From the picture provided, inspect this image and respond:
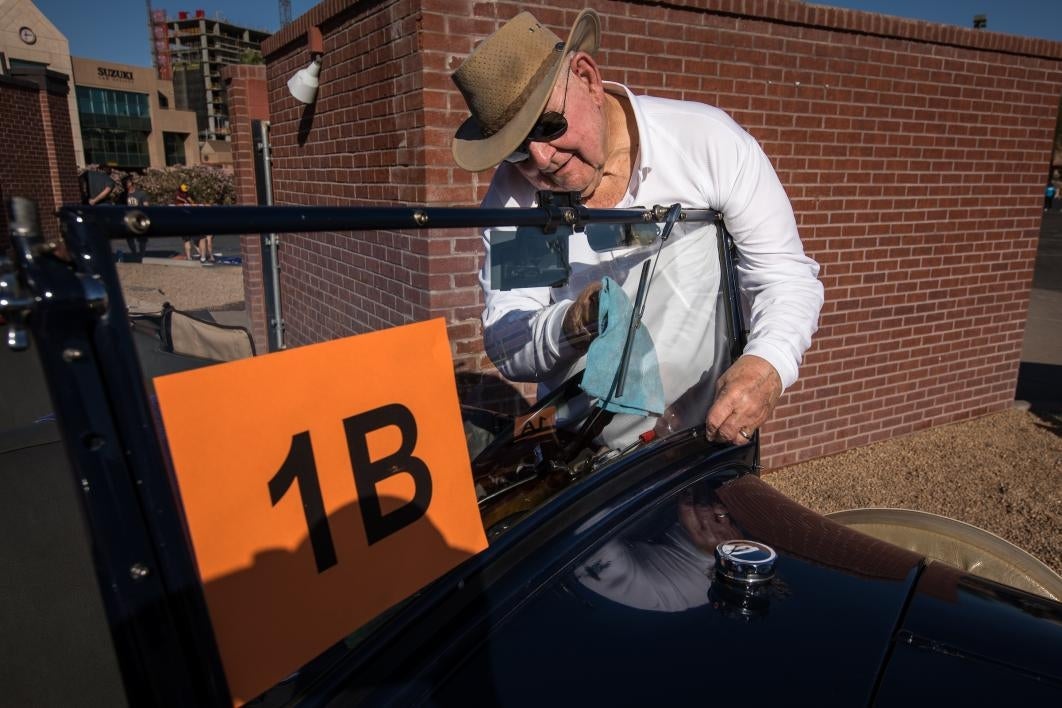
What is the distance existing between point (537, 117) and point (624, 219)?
0.42 m

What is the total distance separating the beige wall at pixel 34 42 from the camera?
42.2 m

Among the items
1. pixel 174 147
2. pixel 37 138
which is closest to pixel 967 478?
pixel 37 138

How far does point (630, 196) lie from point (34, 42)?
56.8 m

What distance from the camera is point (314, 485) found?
0.98m

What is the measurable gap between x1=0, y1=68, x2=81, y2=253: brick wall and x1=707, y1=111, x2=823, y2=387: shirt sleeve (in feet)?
69.5

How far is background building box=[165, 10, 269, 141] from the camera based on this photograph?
306 feet

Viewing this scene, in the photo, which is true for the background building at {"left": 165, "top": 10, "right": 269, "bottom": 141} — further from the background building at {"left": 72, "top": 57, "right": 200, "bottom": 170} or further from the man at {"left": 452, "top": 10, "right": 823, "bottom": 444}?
the man at {"left": 452, "top": 10, "right": 823, "bottom": 444}

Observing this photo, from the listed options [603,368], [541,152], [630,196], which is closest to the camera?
[603,368]

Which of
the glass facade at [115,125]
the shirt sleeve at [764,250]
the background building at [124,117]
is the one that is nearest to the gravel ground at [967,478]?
the shirt sleeve at [764,250]

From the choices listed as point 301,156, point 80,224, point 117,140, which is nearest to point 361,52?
point 301,156

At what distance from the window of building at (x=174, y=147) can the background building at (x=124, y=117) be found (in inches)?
3.4

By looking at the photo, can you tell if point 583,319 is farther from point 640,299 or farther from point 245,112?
point 245,112

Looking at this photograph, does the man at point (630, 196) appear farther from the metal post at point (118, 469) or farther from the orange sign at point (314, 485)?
the metal post at point (118, 469)

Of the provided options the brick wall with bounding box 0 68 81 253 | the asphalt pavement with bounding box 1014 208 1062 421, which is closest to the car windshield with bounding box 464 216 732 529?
the asphalt pavement with bounding box 1014 208 1062 421
